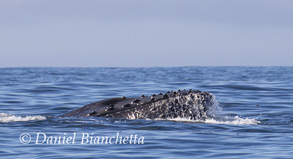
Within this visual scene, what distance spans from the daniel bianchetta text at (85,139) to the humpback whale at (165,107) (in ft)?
4.52

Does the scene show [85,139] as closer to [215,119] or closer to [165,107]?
[165,107]

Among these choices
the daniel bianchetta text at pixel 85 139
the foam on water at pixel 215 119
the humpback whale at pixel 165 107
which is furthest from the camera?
the foam on water at pixel 215 119

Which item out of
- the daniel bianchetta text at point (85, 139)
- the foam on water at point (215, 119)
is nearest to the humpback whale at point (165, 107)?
the foam on water at point (215, 119)

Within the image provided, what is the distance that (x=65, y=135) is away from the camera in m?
13.6

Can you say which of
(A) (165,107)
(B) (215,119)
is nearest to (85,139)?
(A) (165,107)

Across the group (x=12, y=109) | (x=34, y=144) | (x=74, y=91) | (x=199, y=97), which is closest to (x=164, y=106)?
(x=199, y=97)

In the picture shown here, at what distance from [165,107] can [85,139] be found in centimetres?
256

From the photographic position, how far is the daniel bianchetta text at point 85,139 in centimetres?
1294

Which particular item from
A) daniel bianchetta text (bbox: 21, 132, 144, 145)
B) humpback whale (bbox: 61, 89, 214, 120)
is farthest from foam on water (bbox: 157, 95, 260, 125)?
daniel bianchetta text (bbox: 21, 132, 144, 145)

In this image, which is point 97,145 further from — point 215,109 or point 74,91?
point 74,91

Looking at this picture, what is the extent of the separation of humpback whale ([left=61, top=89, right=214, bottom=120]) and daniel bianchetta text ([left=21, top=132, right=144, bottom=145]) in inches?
54.3

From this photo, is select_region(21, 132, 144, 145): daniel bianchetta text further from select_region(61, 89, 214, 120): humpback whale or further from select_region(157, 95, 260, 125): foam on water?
select_region(157, 95, 260, 125): foam on water

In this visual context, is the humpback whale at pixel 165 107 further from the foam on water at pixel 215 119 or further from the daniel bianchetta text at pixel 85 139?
the daniel bianchetta text at pixel 85 139

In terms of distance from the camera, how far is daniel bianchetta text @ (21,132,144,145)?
12.9 metres
